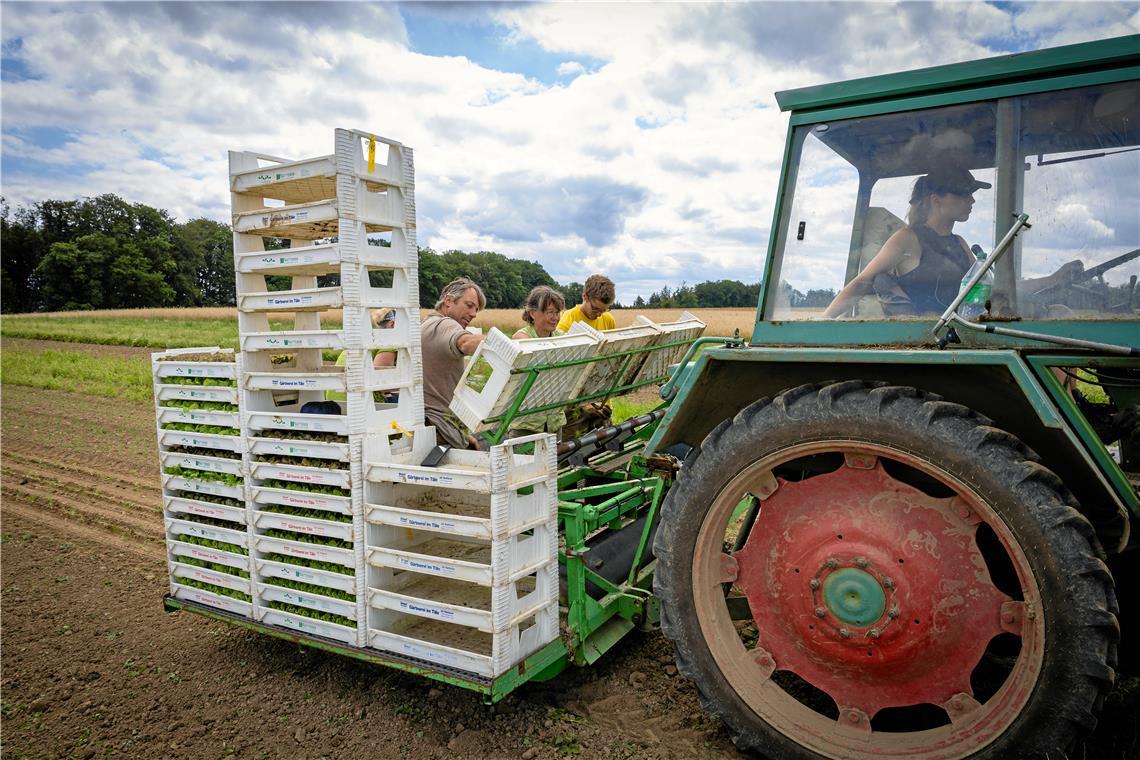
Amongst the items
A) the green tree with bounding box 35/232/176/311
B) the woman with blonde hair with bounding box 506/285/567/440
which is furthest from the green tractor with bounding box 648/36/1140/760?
the green tree with bounding box 35/232/176/311

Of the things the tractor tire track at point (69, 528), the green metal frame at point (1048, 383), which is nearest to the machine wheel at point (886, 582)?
the green metal frame at point (1048, 383)

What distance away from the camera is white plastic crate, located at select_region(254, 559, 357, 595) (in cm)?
352

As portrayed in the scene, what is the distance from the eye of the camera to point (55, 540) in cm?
590

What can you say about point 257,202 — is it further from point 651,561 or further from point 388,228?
point 651,561

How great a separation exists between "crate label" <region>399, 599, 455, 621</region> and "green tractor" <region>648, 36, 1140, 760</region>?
0.98 meters

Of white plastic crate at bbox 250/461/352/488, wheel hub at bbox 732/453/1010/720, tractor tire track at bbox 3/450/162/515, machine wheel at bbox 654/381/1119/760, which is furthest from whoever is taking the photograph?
tractor tire track at bbox 3/450/162/515

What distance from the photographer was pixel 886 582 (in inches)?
100

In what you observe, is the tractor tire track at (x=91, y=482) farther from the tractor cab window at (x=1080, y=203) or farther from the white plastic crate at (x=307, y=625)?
the tractor cab window at (x=1080, y=203)

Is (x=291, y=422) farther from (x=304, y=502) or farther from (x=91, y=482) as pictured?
(x=91, y=482)

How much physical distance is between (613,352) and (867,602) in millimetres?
2276

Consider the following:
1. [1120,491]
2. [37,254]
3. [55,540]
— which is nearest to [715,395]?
[1120,491]

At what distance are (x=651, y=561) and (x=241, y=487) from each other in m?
2.37

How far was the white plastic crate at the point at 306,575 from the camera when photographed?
3.52 metres

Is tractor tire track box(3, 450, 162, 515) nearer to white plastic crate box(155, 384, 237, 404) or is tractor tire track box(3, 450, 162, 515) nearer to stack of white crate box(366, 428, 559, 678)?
white plastic crate box(155, 384, 237, 404)
